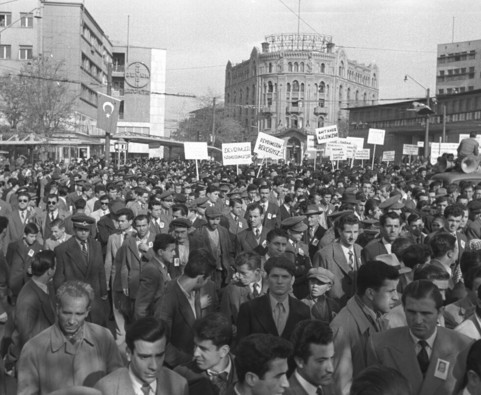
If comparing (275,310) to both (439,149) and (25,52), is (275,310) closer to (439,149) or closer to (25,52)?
(439,149)

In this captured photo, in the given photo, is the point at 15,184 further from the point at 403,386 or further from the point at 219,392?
the point at 403,386

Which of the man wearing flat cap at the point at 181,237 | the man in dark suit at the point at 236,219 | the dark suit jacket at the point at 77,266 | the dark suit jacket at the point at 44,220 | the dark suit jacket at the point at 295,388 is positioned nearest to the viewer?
the dark suit jacket at the point at 295,388

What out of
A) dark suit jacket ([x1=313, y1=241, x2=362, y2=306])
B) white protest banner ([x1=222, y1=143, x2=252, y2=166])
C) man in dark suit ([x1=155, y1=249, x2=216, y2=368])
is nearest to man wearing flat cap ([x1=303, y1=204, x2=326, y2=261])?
dark suit jacket ([x1=313, y1=241, x2=362, y2=306])

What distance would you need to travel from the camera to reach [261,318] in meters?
5.88

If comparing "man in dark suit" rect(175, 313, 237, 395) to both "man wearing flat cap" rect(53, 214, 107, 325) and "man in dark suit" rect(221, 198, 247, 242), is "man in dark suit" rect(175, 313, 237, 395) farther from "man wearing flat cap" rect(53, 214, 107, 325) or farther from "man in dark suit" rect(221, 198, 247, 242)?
"man in dark suit" rect(221, 198, 247, 242)

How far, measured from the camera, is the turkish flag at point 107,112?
28500 mm

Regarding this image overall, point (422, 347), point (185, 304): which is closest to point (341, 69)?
point (185, 304)

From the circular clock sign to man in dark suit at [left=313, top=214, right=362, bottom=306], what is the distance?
10093 cm

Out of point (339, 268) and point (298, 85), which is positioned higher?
point (298, 85)

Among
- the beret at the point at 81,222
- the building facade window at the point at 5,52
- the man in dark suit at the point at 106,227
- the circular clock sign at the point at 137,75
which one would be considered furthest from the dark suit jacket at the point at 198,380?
the circular clock sign at the point at 137,75

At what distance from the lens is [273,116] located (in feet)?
410

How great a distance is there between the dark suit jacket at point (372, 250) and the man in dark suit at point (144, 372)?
4306 mm

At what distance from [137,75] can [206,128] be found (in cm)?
1792

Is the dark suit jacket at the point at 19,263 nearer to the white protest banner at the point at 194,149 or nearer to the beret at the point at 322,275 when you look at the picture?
the beret at the point at 322,275
